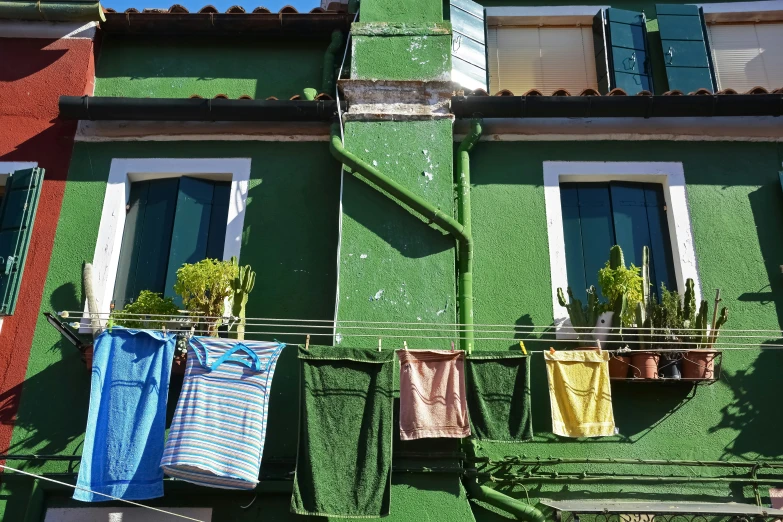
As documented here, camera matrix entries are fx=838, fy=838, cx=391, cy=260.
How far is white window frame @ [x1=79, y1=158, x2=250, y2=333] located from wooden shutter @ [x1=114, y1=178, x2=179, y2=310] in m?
0.07

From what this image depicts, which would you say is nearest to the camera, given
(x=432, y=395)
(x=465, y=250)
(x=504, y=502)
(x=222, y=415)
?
(x=222, y=415)

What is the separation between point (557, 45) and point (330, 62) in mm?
2829

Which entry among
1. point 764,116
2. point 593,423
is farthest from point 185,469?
point 764,116

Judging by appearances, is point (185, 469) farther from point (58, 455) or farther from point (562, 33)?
point (562, 33)

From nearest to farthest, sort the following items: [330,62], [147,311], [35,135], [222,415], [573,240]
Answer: [222,415] → [147,311] → [573,240] → [35,135] → [330,62]

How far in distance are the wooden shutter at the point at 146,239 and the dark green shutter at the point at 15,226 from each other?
884 mm

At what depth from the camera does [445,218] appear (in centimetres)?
783

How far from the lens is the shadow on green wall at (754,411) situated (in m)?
7.40

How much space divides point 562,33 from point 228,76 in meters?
4.04

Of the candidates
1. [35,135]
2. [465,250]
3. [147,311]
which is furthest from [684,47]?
[35,135]

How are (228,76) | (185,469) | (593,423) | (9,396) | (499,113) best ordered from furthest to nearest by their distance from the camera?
(228,76), (499,113), (9,396), (593,423), (185,469)

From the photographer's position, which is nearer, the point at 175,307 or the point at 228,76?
the point at 175,307

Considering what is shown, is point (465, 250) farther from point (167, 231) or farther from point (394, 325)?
point (167, 231)

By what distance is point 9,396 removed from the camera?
763 cm
